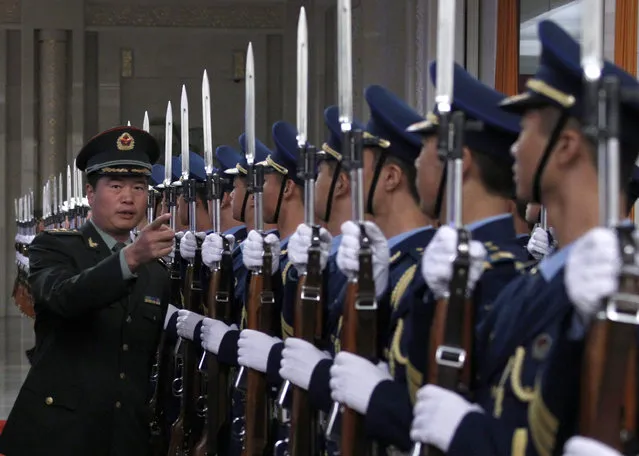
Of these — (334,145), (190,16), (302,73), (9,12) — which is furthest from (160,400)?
(9,12)

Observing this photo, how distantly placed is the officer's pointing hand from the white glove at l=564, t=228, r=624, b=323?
6.78 feet

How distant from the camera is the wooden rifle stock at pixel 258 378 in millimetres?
3621

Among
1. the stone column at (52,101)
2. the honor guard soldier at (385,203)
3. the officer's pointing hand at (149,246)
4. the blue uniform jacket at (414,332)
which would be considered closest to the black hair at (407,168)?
the honor guard soldier at (385,203)

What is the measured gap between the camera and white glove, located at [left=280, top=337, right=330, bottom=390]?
9.93ft

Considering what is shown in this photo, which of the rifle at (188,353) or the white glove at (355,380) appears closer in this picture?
the white glove at (355,380)

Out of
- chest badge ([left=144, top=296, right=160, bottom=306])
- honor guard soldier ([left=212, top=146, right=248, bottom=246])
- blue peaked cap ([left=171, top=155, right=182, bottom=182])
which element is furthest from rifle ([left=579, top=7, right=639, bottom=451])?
blue peaked cap ([left=171, top=155, right=182, bottom=182])

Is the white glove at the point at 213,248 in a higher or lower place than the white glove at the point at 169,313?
higher

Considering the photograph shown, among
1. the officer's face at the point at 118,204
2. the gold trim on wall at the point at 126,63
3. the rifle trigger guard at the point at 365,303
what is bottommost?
the rifle trigger guard at the point at 365,303

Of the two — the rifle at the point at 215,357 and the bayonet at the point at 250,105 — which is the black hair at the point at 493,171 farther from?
the rifle at the point at 215,357

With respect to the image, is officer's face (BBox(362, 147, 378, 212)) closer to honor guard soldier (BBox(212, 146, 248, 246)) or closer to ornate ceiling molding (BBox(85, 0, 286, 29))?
honor guard soldier (BBox(212, 146, 248, 246))

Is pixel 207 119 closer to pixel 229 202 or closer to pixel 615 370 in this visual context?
pixel 229 202

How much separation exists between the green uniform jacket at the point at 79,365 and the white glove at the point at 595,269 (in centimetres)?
212

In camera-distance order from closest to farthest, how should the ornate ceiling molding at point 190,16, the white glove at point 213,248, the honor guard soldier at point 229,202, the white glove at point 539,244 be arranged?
the white glove at point 539,244, the white glove at point 213,248, the honor guard soldier at point 229,202, the ornate ceiling molding at point 190,16

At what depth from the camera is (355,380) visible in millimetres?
2604
